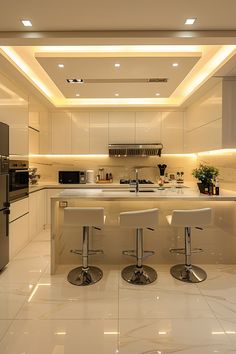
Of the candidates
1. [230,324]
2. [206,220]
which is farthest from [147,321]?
[206,220]

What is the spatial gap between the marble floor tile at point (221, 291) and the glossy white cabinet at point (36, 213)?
9.59 ft

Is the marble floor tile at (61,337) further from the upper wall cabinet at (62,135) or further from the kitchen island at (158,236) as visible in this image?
the upper wall cabinet at (62,135)

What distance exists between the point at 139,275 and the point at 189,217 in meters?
0.91

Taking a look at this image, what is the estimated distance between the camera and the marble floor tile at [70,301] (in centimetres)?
222

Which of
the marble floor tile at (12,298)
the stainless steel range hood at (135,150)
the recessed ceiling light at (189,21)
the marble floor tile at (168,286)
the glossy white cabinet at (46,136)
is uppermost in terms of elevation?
the recessed ceiling light at (189,21)

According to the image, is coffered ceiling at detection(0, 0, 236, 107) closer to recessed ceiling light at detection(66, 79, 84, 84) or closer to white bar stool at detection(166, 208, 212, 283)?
recessed ceiling light at detection(66, 79, 84, 84)

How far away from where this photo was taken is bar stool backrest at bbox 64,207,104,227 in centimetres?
271

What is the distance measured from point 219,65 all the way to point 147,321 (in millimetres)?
3068

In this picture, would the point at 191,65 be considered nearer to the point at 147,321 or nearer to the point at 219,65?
the point at 219,65

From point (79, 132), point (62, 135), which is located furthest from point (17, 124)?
point (79, 132)

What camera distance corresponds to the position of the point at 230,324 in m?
2.08

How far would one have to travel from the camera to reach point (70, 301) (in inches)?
96.1

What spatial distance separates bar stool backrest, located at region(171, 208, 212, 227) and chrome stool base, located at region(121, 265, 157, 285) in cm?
70

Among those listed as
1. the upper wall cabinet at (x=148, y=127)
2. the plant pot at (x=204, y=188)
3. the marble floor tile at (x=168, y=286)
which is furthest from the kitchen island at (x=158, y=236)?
the upper wall cabinet at (x=148, y=127)
